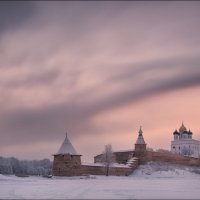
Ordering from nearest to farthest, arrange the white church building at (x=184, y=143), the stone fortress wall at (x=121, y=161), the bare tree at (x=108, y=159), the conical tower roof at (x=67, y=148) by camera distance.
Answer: the stone fortress wall at (x=121, y=161), the conical tower roof at (x=67, y=148), the bare tree at (x=108, y=159), the white church building at (x=184, y=143)

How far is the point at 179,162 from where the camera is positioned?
7250 cm

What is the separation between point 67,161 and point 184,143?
2349 inches

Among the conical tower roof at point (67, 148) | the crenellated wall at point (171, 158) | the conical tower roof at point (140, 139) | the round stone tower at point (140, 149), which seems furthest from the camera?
the crenellated wall at point (171, 158)

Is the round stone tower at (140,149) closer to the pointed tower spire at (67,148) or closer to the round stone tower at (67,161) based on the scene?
the round stone tower at (67,161)

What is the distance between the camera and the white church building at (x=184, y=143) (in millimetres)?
100806

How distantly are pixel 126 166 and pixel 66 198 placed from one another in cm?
3964

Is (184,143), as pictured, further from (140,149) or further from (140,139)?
(140,149)

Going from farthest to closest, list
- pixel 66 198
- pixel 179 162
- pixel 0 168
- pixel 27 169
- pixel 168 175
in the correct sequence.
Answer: pixel 27 169 < pixel 0 168 < pixel 179 162 < pixel 168 175 < pixel 66 198

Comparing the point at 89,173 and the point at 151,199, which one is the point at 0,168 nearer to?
the point at 89,173

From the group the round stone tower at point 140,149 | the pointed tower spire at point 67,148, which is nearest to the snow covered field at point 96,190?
the pointed tower spire at point 67,148

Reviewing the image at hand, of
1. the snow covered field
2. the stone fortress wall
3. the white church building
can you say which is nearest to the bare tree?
the stone fortress wall

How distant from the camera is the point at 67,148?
4775 centimetres

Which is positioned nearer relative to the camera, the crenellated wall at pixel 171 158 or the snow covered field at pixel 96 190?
the snow covered field at pixel 96 190

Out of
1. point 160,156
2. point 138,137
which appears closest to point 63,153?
point 138,137
